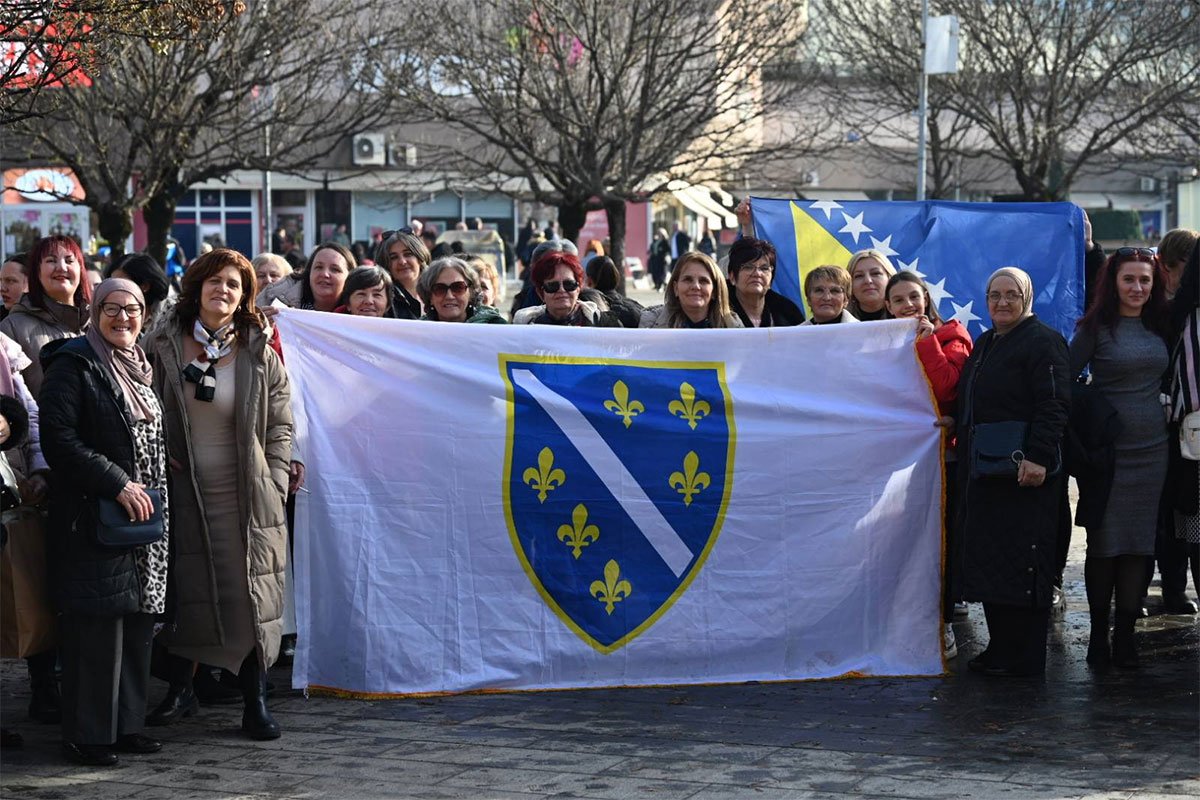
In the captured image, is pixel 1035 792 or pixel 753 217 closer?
pixel 1035 792

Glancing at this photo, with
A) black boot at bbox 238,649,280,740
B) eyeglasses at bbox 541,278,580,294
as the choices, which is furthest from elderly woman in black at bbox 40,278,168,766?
eyeglasses at bbox 541,278,580,294

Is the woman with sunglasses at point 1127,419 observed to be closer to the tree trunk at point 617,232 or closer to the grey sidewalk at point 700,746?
the grey sidewalk at point 700,746

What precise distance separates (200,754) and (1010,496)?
3560mm

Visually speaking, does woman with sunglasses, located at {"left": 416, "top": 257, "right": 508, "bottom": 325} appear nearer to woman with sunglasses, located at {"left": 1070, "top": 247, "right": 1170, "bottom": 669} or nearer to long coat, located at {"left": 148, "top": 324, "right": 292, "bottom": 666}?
long coat, located at {"left": 148, "top": 324, "right": 292, "bottom": 666}

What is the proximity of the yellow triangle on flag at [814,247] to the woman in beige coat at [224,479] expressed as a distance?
4462 millimetres

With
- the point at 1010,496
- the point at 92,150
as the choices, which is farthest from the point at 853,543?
the point at 92,150

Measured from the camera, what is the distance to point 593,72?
20.2 m

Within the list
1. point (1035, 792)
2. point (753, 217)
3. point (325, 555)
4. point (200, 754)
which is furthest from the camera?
point (753, 217)

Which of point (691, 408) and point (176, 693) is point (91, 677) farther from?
point (691, 408)

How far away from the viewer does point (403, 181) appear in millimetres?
28266

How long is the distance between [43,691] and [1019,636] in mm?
4194

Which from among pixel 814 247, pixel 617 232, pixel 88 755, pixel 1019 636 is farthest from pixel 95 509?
pixel 617 232

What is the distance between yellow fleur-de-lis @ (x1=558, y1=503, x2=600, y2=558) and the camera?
290 inches

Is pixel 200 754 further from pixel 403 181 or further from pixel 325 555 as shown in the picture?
pixel 403 181
